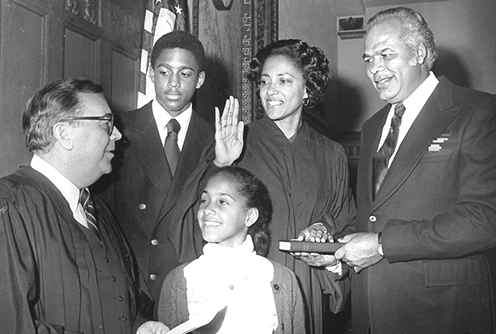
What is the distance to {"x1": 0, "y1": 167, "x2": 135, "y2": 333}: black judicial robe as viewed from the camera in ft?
5.59

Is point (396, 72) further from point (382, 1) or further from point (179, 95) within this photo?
point (382, 1)

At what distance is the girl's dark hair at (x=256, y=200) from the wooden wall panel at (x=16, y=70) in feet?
2.85

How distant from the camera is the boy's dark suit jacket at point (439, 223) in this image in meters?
2.10

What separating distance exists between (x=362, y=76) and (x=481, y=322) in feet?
20.6

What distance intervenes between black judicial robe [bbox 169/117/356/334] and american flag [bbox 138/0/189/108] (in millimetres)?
843

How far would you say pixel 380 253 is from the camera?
2.22 meters

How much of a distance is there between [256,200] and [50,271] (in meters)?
0.89

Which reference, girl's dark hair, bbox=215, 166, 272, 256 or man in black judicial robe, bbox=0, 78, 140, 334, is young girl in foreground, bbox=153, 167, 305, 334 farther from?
man in black judicial robe, bbox=0, 78, 140, 334

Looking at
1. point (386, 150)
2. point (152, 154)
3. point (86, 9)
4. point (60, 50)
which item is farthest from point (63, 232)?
point (86, 9)

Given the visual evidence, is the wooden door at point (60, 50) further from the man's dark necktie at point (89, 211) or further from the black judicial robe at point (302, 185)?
the black judicial robe at point (302, 185)

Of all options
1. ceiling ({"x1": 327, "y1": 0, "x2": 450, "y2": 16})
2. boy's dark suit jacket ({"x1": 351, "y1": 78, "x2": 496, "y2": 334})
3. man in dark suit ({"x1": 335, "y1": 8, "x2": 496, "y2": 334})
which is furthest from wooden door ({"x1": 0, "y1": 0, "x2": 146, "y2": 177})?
ceiling ({"x1": 327, "y1": 0, "x2": 450, "y2": 16})

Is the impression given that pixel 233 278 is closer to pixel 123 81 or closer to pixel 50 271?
pixel 50 271

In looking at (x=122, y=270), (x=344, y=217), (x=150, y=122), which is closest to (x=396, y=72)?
(x=344, y=217)

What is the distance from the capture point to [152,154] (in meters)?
2.64
